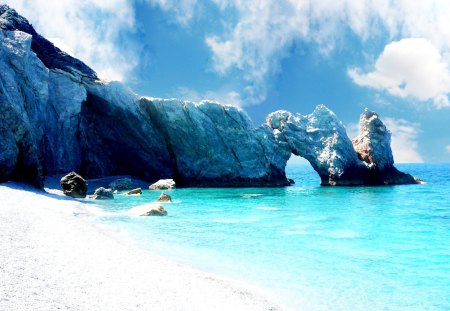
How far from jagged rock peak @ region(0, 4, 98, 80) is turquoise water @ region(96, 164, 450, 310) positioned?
3337 cm

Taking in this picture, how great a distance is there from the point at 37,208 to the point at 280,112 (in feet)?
181

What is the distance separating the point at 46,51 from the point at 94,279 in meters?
55.3

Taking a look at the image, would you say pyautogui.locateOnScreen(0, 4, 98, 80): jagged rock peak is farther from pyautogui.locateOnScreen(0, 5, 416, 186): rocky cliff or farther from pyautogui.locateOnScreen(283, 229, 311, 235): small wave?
pyautogui.locateOnScreen(283, 229, 311, 235): small wave

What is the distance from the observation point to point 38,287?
27.3 ft

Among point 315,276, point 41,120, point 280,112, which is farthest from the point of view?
point 280,112

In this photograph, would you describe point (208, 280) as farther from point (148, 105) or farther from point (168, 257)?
point (148, 105)

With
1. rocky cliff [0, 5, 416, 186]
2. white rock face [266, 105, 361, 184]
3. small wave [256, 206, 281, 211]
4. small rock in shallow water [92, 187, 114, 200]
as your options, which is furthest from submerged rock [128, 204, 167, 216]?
white rock face [266, 105, 361, 184]

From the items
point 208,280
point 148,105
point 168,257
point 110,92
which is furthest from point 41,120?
point 208,280

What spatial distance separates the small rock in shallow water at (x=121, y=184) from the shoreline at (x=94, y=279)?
115ft

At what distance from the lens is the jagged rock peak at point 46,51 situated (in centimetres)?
5534

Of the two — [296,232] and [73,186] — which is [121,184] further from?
[296,232]

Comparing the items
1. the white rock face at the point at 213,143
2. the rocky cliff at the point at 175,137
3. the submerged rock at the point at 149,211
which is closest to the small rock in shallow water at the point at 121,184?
the rocky cliff at the point at 175,137

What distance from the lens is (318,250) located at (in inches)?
702

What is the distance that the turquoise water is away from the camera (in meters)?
12.0
